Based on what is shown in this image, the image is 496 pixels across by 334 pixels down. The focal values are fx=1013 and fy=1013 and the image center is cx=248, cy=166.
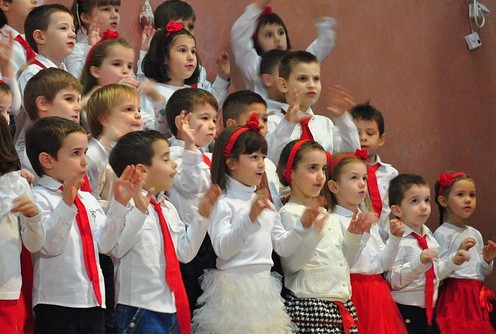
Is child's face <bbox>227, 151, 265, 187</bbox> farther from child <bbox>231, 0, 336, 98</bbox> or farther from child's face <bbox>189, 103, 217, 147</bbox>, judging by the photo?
child <bbox>231, 0, 336, 98</bbox>

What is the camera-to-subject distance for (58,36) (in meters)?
4.61

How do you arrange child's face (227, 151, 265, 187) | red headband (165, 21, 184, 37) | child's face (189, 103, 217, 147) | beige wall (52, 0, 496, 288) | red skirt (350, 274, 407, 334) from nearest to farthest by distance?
child's face (227, 151, 265, 187)
child's face (189, 103, 217, 147)
red skirt (350, 274, 407, 334)
red headband (165, 21, 184, 37)
beige wall (52, 0, 496, 288)

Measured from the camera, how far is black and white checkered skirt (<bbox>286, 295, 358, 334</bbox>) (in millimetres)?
4219

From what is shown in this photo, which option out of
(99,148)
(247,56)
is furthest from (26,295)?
(247,56)

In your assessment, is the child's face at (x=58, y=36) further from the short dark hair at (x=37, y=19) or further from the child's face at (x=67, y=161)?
the child's face at (x=67, y=161)

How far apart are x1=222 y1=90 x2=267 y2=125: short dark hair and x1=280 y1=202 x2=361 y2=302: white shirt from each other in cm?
61

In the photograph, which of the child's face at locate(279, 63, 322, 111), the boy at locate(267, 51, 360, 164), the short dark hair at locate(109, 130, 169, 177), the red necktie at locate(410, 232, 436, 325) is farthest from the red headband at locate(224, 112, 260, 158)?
the red necktie at locate(410, 232, 436, 325)

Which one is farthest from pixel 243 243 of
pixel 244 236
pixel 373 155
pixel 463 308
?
pixel 463 308

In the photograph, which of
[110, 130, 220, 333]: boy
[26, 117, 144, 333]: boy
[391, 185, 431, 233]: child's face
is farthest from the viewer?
[391, 185, 431, 233]: child's face

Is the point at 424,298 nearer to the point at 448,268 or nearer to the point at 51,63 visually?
the point at 448,268

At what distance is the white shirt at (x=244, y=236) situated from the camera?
395cm

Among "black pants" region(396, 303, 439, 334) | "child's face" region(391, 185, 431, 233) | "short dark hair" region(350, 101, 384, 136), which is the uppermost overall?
"short dark hair" region(350, 101, 384, 136)

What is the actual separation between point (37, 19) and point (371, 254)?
1876 millimetres

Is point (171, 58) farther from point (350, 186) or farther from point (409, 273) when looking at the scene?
point (409, 273)
